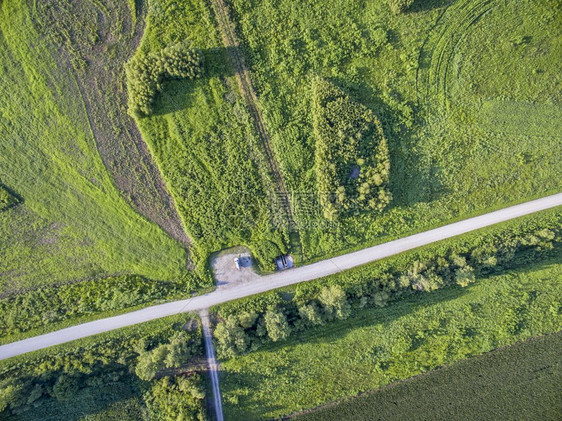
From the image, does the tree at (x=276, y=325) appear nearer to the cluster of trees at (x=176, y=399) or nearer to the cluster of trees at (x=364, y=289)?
the cluster of trees at (x=364, y=289)

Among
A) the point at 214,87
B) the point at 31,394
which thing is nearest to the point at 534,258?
the point at 214,87

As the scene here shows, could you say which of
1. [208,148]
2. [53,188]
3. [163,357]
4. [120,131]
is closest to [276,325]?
[163,357]

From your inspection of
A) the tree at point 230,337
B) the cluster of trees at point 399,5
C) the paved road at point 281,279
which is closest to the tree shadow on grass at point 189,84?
the cluster of trees at point 399,5

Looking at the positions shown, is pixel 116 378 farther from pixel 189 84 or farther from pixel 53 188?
pixel 189 84

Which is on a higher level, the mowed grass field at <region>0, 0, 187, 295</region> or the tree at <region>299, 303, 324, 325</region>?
the mowed grass field at <region>0, 0, 187, 295</region>

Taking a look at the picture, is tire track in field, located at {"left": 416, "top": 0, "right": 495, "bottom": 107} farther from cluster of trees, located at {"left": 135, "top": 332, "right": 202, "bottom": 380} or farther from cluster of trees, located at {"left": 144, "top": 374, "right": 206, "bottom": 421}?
cluster of trees, located at {"left": 144, "top": 374, "right": 206, "bottom": 421}

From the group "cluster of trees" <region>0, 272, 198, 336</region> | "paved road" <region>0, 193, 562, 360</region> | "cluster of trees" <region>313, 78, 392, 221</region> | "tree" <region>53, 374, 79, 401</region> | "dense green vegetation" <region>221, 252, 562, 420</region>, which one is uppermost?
"cluster of trees" <region>313, 78, 392, 221</region>

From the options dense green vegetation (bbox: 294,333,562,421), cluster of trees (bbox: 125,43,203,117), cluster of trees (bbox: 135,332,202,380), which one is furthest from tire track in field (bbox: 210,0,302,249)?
dense green vegetation (bbox: 294,333,562,421)
